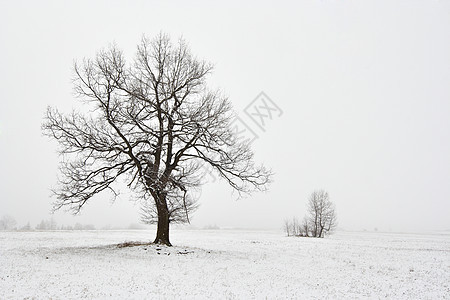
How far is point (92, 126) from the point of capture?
64.2 feet

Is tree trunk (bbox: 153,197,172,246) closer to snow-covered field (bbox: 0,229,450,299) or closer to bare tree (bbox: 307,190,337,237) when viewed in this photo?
snow-covered field (bbox: 0,229,450,299)

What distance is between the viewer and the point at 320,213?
62.9m

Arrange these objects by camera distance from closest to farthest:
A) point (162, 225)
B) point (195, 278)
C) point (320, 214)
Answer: point (195, 278)
point (162, 225)
point (320, 214)

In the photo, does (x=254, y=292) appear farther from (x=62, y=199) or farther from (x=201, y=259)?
(x=62, y=199)

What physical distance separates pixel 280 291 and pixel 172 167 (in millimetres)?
12037

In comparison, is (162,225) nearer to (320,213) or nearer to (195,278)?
(195,278)

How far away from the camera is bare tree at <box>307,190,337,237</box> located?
207ft

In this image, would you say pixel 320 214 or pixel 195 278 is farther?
pixel 320 214

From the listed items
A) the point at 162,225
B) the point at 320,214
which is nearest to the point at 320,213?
the point at 320,214

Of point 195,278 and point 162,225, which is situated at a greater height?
point 162,225

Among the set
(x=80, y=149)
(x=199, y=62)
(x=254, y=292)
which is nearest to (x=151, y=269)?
(x=254, y=292)

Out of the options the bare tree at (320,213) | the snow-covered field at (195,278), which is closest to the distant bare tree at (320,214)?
the bare tree at (320,213)

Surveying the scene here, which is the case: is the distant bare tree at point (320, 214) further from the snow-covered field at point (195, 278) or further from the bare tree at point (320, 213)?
the snow-covered field at point (195, 278)

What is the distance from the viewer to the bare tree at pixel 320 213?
207ft
